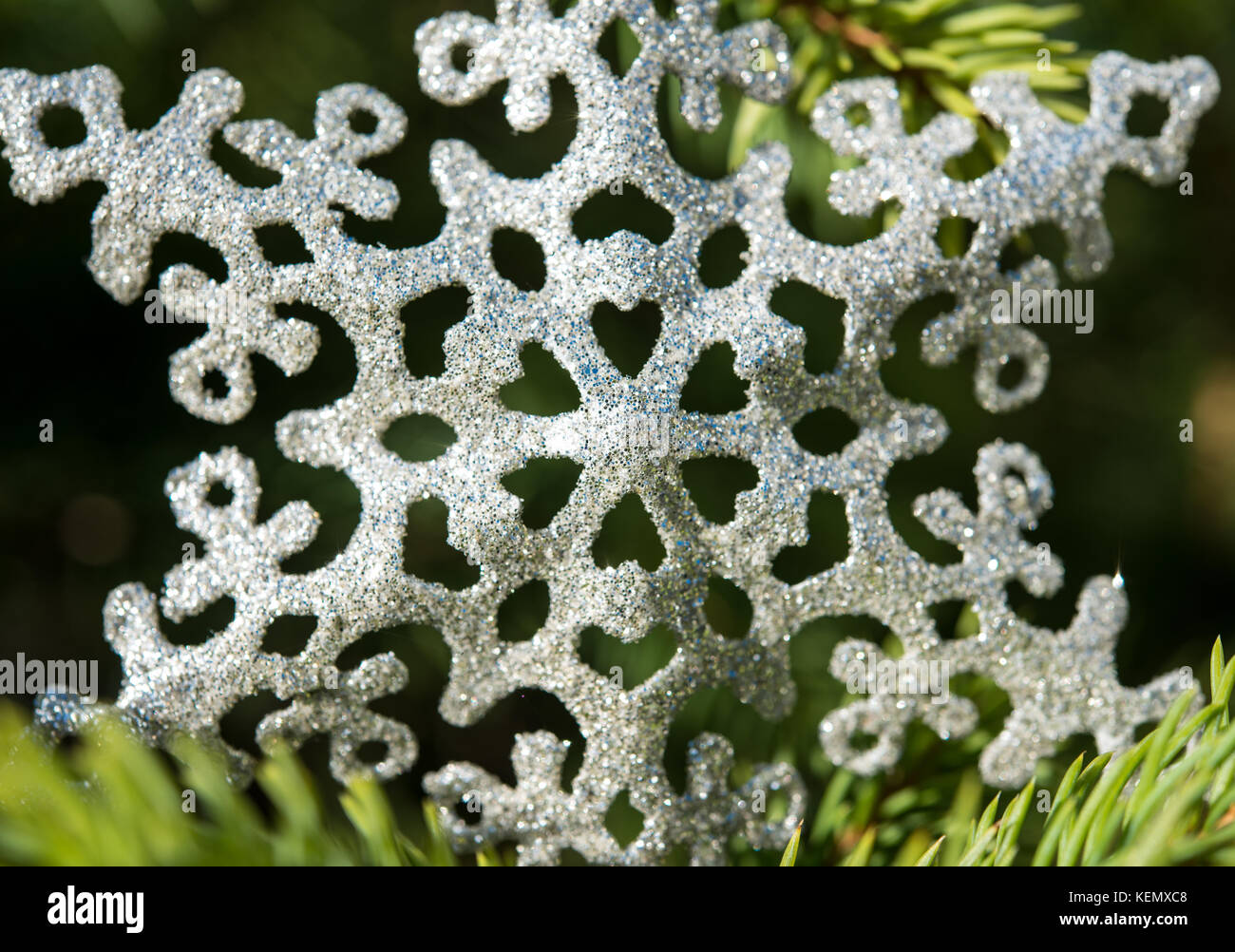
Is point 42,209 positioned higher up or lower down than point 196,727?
higher up

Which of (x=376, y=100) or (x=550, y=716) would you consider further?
(x=550, y=716)

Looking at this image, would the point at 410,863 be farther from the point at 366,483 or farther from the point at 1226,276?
the point at 1226,276
